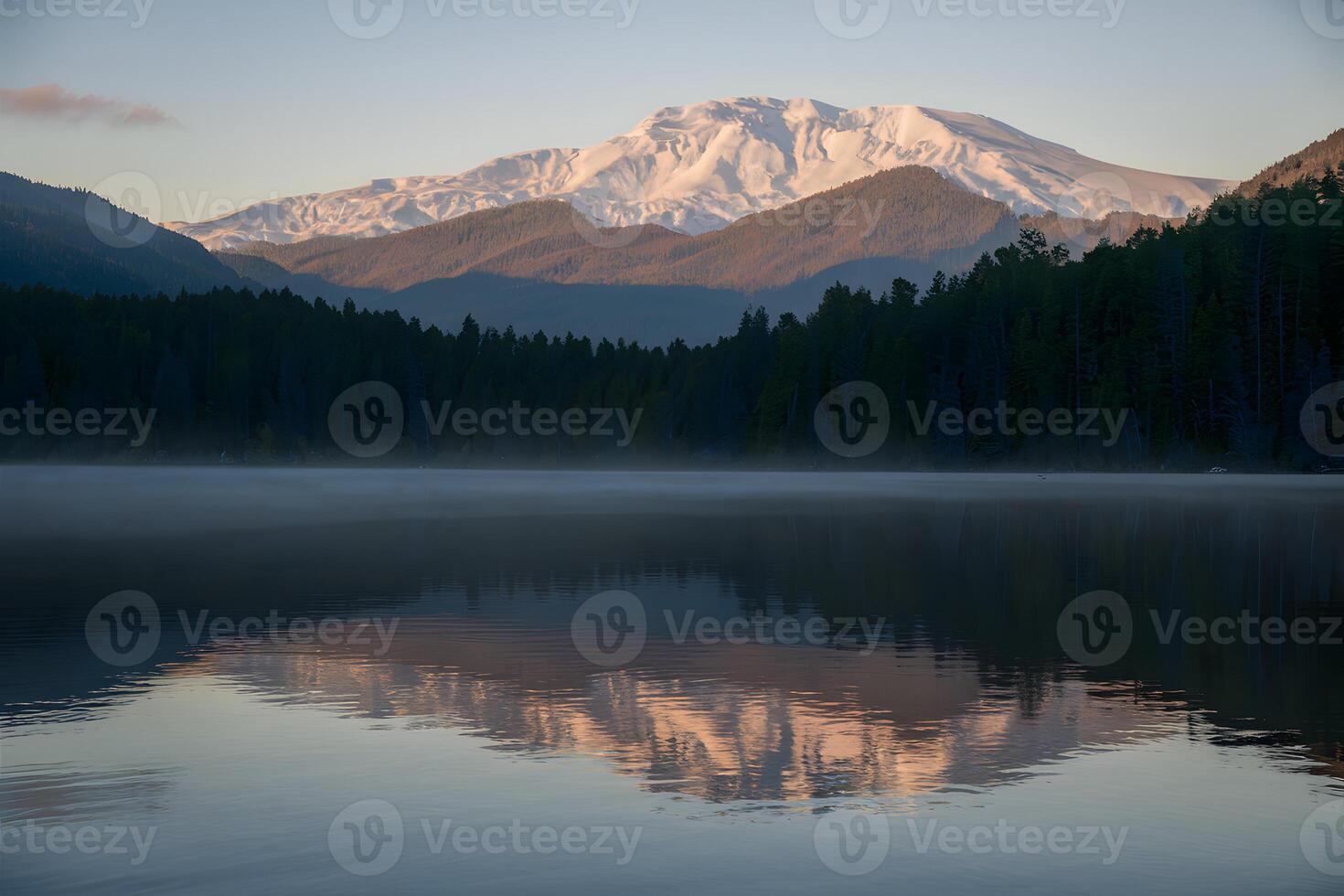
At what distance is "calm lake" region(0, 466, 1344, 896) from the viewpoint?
526 inches

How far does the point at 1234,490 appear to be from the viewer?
10419cm

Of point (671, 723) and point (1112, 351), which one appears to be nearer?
point (671, 723)

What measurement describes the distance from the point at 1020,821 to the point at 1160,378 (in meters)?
144

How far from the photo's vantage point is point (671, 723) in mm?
19469

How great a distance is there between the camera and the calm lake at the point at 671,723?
43.8 ft

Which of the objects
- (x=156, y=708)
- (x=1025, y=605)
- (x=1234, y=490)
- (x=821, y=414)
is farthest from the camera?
(x=821, y=414)

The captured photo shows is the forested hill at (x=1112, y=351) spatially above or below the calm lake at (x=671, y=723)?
above

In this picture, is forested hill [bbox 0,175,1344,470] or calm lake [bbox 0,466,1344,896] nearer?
calm lake [bbox 0,466,1344,896]

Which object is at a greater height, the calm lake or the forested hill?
the forested hill

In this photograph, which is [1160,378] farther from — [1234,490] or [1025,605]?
[1025,605]

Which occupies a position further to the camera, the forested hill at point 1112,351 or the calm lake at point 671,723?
the forested hill at point 1112,351

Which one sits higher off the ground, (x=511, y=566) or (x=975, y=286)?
(x=975, y=286)

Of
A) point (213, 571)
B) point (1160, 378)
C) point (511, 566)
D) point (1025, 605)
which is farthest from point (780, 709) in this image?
point (1160, 378)

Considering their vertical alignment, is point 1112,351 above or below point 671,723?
above
